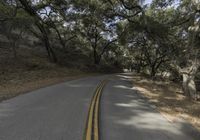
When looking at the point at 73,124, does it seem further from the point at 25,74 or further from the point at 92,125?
the point at 25,74

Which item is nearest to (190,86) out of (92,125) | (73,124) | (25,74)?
(92,125)

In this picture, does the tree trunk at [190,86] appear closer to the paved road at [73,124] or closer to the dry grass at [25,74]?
the paved road at [73,124]

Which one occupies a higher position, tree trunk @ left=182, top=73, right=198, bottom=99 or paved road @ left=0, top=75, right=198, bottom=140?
tree trunk @ left=182, top=73, right=198, bottom=99

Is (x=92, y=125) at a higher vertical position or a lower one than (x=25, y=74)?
lower

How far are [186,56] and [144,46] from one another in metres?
20.2

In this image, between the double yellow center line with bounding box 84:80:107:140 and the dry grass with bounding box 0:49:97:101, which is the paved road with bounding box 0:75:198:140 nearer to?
the double yellow center line with bounding box 84:80:107:140

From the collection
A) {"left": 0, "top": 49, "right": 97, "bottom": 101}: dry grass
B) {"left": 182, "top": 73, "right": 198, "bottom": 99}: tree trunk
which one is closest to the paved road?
{"left": 182, "top": 73, "right": 198, "bottom": 99}: tree trunk

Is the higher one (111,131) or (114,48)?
(114,48)

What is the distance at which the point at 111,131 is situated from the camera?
19.0 ft

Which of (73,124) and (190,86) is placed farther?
(190,86)

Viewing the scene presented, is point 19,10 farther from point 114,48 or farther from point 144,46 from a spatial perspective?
point 114,48

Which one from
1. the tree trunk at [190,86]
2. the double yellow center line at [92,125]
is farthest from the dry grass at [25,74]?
the double yellow center line at [92,125]

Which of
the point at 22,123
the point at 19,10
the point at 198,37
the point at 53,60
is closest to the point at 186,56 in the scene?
the point at 198,37

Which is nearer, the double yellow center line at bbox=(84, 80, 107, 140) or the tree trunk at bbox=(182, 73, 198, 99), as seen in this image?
the double yellow center line at bbox=(84, 80, 107, 140)
